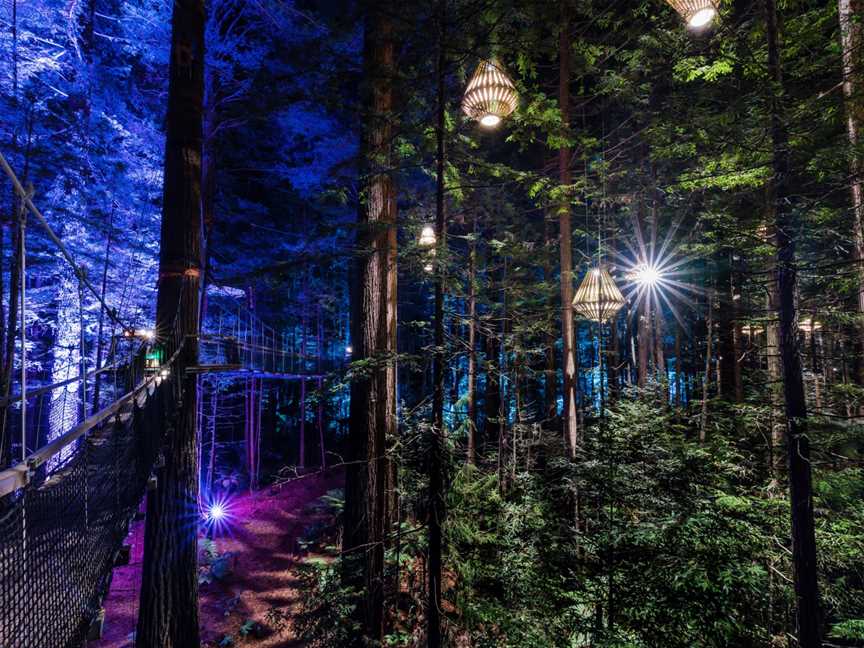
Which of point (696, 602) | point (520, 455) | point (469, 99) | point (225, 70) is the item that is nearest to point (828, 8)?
point (469, 99)

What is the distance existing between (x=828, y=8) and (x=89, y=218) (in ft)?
38.6

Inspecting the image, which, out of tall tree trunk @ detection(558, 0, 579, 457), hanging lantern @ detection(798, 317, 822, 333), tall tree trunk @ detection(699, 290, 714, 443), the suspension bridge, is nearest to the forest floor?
the suspension bridge

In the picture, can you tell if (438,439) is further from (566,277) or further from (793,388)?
(566,277)

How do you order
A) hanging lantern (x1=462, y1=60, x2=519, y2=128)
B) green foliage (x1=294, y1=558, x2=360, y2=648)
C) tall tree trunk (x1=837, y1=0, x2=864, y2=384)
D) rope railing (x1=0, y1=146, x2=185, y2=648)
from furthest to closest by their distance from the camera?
hanging lantern (x1=462, y1=60, x2=519, y2=128), green foliage (x1=294, y1=558, x2=360, y2=648), tall tree trunk (x1=837, y1=0, x2=864, y2=384), rope railing (x1=0, y1=146, x2=185, y2=648)

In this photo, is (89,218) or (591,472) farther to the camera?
(89,218)

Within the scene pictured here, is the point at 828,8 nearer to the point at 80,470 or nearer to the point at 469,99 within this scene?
the point at 469,99

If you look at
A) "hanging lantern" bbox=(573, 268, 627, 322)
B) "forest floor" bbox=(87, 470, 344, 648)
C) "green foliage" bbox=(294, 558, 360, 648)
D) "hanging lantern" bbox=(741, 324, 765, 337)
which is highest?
"hanging lantern" bbox=(573, 268, 627, 322)

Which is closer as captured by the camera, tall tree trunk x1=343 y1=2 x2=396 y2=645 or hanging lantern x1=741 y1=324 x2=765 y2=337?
tall tree trunk x1=343 y1=2 x2=396 y2=645

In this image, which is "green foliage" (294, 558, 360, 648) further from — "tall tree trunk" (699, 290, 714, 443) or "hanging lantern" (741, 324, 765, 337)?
"hanging lantern" (741, 324, 765, 337)

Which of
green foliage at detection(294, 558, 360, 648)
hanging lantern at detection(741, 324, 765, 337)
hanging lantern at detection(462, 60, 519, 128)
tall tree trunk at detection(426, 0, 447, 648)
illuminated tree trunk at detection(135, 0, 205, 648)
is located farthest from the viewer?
hanging lantern at detection(741, 324, 765, 337)

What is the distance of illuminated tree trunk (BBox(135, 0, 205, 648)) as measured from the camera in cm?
406

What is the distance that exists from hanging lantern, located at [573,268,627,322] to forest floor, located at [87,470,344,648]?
4383mm

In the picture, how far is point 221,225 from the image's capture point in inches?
413

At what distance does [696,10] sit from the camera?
296cm
